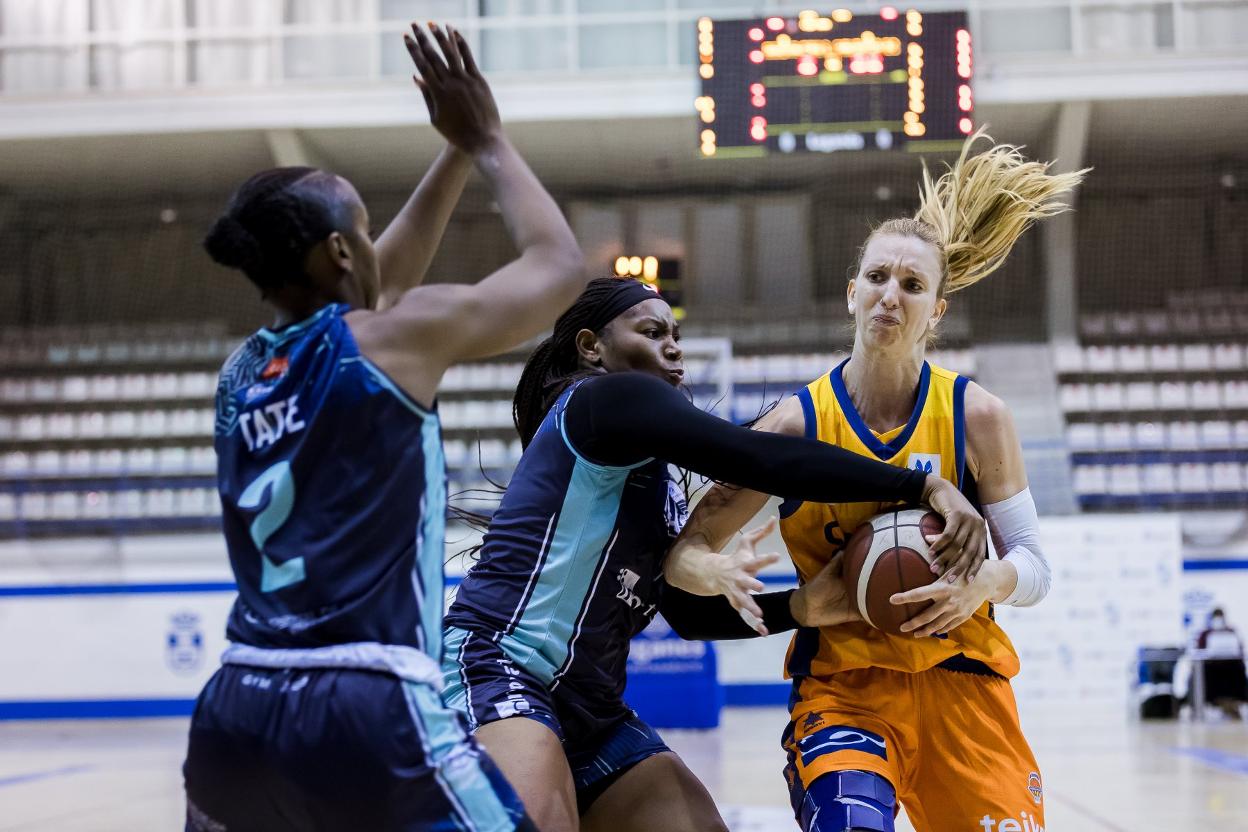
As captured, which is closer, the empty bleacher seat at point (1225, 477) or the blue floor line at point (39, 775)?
the blue floor line at point (39, 775)

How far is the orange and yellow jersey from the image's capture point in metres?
2.84

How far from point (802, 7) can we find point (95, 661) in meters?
9.72

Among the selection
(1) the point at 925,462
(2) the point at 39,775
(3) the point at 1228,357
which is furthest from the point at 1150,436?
(1) the point at 925,462

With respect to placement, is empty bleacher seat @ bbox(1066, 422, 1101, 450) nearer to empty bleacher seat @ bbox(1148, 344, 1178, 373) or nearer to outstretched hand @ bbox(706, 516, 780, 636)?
empty bleacher seat @ bbox(1148, 344, 1178, 373)

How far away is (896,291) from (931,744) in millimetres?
1006

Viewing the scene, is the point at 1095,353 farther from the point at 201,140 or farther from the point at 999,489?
the point at 999,489

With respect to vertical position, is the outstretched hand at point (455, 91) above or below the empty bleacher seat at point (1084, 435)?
above

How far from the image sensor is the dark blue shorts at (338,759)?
Result: 68.6 inches

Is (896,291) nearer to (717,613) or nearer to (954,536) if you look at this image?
(954,536)

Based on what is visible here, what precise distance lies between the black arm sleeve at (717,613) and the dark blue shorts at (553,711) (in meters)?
0.26

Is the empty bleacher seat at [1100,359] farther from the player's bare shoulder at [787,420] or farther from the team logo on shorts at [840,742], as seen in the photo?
the team logo on shorts at [840,742]

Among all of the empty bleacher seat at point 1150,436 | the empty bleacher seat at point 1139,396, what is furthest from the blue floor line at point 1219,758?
the empty bleacher seat at point 1139,396

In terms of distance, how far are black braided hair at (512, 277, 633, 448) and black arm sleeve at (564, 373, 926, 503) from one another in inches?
19.3

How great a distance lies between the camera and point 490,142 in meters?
2.09
